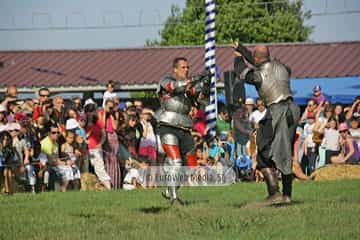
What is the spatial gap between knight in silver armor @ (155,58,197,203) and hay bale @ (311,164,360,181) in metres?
6.56

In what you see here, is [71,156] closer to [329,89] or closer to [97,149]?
[97,149]

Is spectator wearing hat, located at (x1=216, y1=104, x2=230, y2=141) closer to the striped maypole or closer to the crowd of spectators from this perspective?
the crowd of spectators

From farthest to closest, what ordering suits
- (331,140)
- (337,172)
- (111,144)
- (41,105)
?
(331,140)
(337,172)
(111,144)
(41,105)

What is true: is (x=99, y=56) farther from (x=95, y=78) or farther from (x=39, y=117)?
(x=39, y=117)

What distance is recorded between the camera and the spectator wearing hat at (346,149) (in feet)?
64.7

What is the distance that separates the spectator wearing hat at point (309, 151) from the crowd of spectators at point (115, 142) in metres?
0.02

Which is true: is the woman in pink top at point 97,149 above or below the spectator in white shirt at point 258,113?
below

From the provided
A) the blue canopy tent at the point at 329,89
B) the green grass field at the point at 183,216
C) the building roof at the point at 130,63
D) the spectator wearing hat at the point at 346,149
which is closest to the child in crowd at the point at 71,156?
the green grass field at the point at 183,216

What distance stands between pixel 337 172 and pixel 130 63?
19203 millimetres

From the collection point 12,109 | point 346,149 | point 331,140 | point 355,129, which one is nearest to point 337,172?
point 331,140

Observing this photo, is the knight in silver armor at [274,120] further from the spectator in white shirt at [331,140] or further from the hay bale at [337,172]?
the spectator in white shirt at [331,140]

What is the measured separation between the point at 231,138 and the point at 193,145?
7.19 meters

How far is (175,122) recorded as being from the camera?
12.5 m

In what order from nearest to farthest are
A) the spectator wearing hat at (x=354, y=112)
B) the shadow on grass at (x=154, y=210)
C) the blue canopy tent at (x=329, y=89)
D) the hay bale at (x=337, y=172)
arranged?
1. the shadow on grass at (x=154, y=210)
2. the hay bale at (x=337, y=172)
3. the spectator wearing hat at (x=354, y=112)
4. the blue canopy tent at (x=329, y=89)
